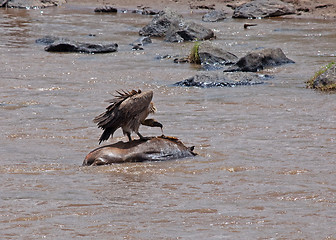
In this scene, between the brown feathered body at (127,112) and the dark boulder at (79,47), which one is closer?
the brown feathered body at (127,112)

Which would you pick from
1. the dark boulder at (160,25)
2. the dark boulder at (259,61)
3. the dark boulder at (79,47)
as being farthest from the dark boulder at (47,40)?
the dark boulder at (259,61)

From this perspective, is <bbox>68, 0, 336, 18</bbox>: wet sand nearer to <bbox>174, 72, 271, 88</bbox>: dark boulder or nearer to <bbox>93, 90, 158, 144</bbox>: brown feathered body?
<bbox>174, 72, 271, 88</bbox>: dark boulder

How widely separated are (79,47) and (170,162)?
1084 cm

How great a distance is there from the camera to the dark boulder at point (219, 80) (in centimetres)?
1349

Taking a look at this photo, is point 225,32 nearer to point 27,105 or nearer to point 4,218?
point 27,105

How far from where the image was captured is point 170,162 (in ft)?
25.9

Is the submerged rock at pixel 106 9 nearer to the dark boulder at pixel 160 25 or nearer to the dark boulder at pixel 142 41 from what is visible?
the dark boulder at pixel 160 25

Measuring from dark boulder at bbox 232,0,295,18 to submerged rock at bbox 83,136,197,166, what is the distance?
17.6 meters

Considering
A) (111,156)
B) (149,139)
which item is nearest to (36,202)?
(111,156)

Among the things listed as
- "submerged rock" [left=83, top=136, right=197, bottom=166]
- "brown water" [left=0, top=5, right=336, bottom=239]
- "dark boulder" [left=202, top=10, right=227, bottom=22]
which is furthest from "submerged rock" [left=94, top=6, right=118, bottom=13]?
"submerged rock" [left=83, top=136, right=197, bottom=166]

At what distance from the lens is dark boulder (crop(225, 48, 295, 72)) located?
49.0 feet

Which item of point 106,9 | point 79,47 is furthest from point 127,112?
point 106,9

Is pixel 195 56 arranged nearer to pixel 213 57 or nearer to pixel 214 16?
pixel 213 57

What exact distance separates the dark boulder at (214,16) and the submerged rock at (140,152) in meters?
17.0
